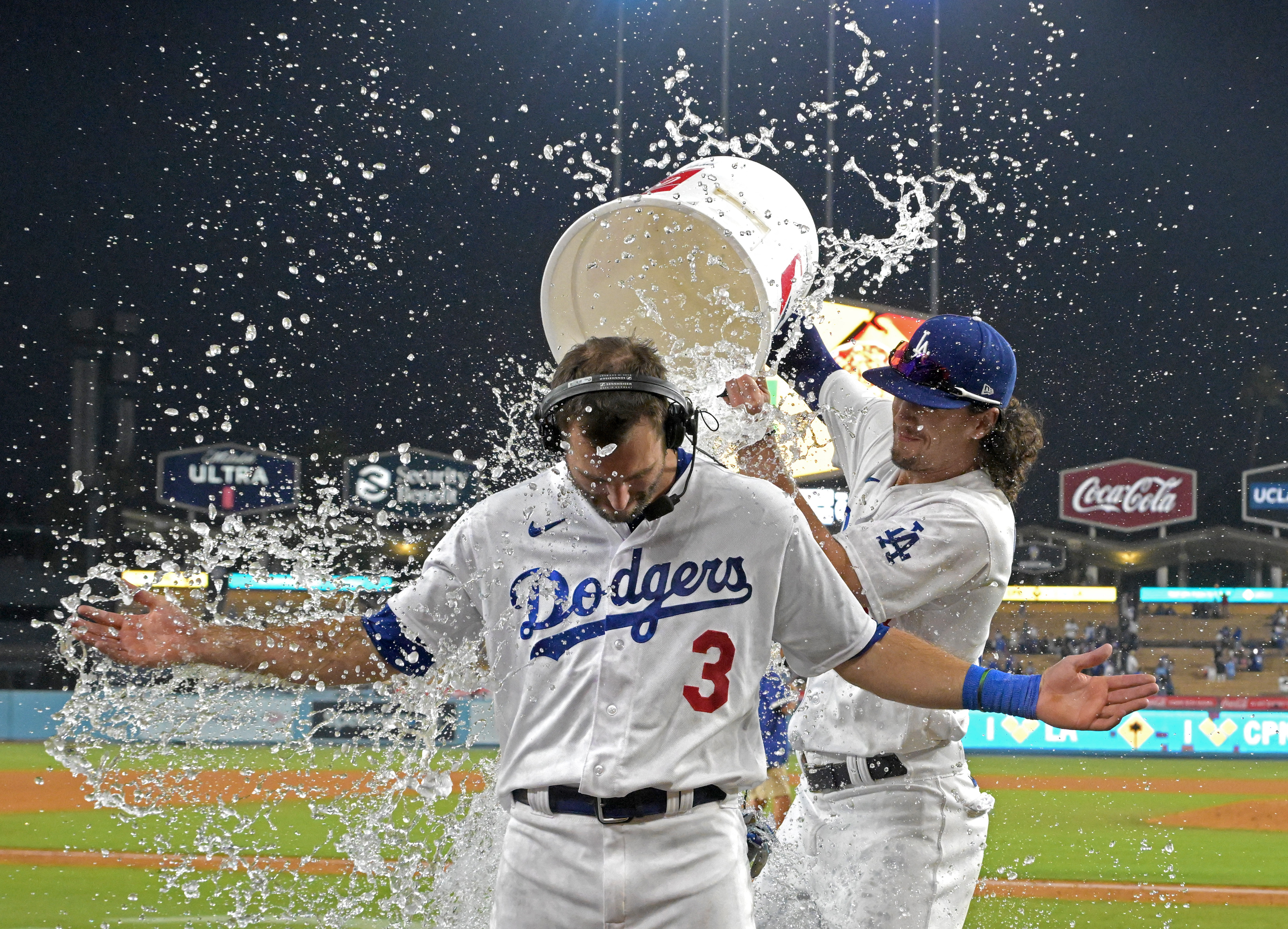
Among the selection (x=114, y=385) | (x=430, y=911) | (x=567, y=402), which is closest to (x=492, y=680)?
(x=567, y=402)

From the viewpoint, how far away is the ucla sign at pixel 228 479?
1099 inches

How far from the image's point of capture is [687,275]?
313 cm

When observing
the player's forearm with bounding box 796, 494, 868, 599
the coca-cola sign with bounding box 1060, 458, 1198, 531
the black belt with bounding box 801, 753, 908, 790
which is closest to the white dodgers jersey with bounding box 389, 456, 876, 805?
the player's forearm with bounding box 796, 494, 868, 599

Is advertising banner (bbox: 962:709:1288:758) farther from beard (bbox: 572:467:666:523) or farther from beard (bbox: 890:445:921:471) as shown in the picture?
beard (bbox: 572:467:666:523)

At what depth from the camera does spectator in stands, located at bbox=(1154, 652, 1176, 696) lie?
21.6 m

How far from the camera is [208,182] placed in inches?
1078

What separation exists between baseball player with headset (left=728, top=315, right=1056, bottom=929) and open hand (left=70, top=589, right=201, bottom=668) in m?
1.31

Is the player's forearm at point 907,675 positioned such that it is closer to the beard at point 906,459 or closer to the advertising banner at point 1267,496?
the beard at point 906,459

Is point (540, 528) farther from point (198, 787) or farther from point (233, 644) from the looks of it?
point (198, 787)

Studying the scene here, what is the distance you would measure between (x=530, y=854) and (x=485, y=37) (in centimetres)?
1754

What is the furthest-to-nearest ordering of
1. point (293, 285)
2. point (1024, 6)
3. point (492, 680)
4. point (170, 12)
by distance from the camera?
point (293, 285)
point (170, 12)
point (1024, 6)
point (492, 680)

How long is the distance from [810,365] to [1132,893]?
550 centimetres

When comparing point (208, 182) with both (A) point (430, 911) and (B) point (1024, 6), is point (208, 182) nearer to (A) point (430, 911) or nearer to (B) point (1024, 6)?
(B) point (1024, 6)

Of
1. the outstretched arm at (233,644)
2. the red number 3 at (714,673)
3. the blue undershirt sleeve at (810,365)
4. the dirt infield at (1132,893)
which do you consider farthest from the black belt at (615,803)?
the dirt infield at (1132,893)
